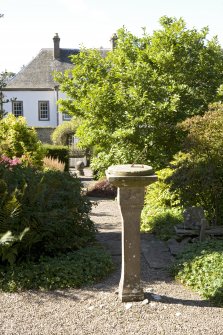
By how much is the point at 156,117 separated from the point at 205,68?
2297mm

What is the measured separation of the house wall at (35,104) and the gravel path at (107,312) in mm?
29393

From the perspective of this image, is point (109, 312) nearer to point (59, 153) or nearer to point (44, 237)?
point (44, 237)

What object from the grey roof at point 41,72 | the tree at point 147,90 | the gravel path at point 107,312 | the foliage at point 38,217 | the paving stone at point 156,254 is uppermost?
the grey roof at point 41,72

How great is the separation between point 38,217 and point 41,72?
29.8 m

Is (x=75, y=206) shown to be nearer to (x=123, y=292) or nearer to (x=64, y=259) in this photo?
(x=64, y=259)

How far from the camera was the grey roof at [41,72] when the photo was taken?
34.5m

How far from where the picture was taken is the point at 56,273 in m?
6.27

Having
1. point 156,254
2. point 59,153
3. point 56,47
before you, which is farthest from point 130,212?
point 56,47

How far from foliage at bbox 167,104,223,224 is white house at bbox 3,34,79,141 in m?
26.1

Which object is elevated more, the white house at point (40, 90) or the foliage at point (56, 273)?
the white house at point (40, 90)

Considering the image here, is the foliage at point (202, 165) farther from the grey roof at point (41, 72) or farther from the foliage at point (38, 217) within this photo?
the grey roof at point (41, 72)

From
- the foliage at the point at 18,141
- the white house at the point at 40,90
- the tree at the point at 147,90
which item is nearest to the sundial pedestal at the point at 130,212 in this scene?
the tree at the point at 147,90

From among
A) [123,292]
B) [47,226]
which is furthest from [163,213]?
[123,292]

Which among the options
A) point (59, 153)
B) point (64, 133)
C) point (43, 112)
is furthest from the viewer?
point (43, 112)
